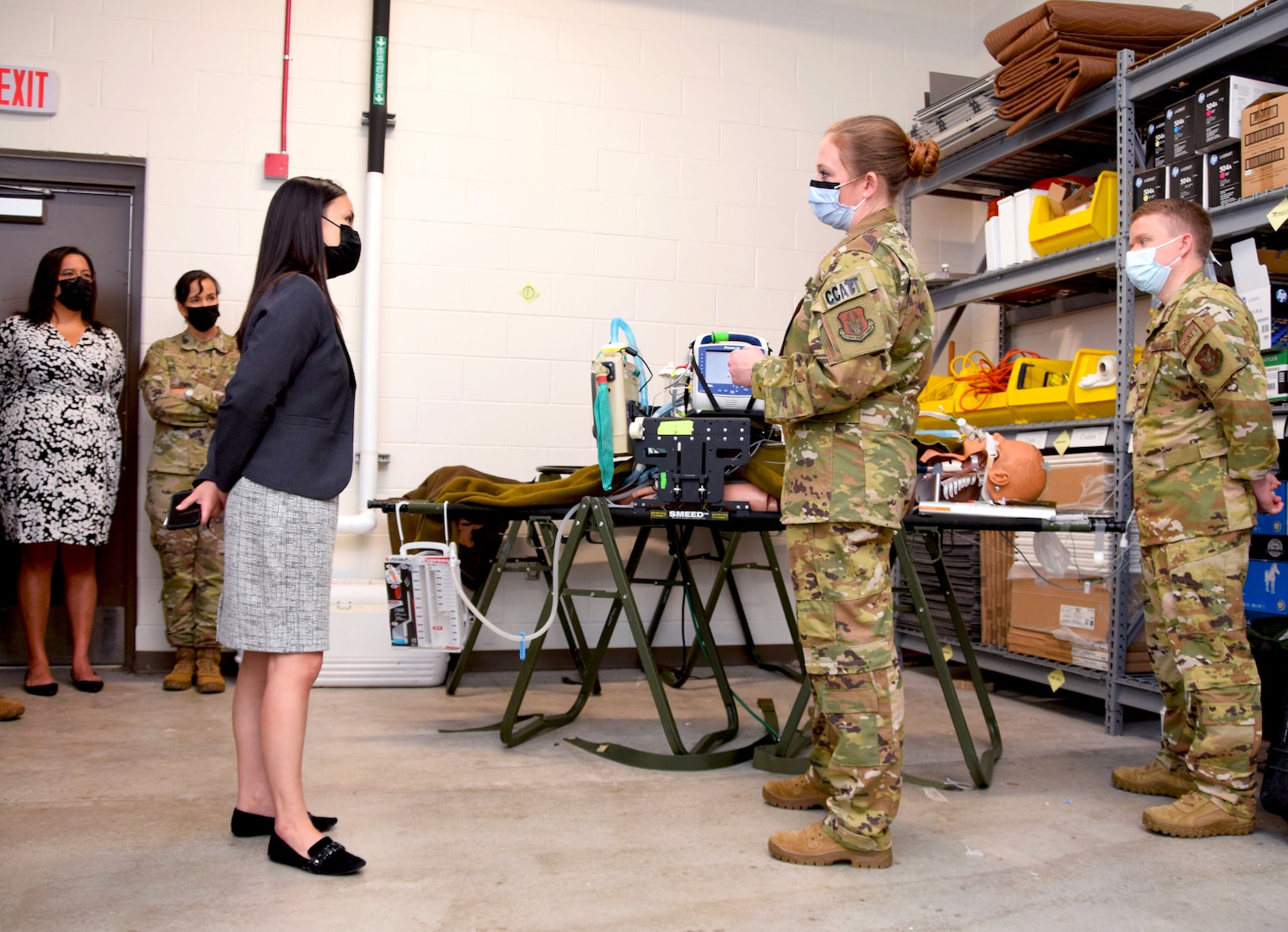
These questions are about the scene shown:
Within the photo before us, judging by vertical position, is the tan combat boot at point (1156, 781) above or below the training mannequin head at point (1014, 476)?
below

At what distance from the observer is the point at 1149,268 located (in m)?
→ 2.65

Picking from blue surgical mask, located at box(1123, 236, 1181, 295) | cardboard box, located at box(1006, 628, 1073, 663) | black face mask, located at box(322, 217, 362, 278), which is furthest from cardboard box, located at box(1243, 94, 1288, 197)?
black face mask, located at box(322, 217, 362, 278)

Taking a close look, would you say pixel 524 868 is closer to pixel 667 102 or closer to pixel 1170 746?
pixel 1170 746

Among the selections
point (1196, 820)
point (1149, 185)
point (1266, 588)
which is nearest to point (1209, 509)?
point (1196, 820)

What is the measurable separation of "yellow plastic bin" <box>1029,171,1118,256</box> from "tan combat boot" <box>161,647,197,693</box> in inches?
143

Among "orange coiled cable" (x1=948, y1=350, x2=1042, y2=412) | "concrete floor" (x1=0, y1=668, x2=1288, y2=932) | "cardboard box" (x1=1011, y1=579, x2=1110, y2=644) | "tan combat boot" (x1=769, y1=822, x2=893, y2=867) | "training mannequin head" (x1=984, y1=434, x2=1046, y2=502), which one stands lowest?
"concrete floor" (x1=0, y1=668, x2=1288, y2=932)

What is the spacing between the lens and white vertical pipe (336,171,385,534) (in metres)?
4.22

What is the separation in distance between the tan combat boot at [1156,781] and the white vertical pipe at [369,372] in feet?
9.48

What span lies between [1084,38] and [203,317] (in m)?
3.40

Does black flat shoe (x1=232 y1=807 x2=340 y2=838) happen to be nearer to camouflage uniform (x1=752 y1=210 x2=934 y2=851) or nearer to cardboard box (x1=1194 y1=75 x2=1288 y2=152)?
camouflage uniform (x1=752 y1=210 x2=934 y2=851)

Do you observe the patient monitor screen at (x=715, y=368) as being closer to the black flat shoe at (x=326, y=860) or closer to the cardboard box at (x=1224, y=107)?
the black flat shoe at (x=326, y=860)

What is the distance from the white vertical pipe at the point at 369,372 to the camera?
4.22 metres

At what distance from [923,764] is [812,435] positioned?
1.27 m

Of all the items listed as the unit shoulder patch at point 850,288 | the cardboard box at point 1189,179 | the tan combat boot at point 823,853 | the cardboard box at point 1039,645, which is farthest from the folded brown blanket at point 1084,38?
the tan combat boot at point 823,853
